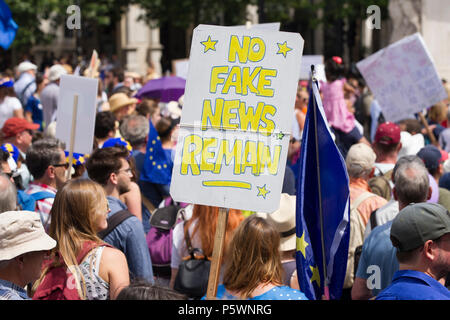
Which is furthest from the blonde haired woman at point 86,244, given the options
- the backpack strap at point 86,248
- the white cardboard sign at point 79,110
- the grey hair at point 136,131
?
the grey hair at point 136,131

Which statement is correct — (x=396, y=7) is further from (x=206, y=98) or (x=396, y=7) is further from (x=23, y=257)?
(x=23, y=257)

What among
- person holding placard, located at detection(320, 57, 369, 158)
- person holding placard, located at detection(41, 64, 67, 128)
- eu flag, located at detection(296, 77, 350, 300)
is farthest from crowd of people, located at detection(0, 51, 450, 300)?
person holding placard, located at detection(41, 64, 67, 128)

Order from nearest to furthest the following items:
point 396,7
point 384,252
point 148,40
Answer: point 384,252
point 396,7
point 148,40

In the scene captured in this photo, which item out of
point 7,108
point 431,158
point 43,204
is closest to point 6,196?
point 43,204

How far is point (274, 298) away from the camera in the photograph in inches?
146

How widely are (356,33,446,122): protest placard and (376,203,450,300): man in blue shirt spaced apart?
564 cm

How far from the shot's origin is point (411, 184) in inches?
188

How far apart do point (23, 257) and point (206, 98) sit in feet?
4.14

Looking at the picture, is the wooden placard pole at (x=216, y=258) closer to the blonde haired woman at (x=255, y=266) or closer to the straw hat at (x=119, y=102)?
the blonde haired woman at (x=255, y=266)

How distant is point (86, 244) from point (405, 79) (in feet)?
19.6

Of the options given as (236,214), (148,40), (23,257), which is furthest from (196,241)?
(148,40)

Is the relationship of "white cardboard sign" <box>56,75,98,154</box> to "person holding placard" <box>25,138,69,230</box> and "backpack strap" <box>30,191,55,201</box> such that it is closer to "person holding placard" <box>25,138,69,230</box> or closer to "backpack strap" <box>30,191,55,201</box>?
"person holding placard" <box>25,138,69,230</box>

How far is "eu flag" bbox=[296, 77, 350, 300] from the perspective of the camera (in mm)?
4297

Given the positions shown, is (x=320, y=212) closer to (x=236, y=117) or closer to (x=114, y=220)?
(x=236, y=117)
